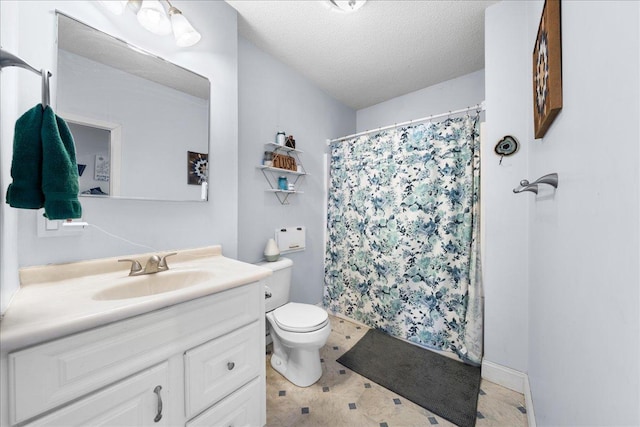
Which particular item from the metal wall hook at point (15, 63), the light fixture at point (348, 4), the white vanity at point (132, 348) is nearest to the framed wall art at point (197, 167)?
the white vanity at point (132, 348)

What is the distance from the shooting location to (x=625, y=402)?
1.32 feet

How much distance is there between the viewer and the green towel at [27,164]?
654 mm

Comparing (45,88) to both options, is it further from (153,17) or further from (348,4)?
(348,4)

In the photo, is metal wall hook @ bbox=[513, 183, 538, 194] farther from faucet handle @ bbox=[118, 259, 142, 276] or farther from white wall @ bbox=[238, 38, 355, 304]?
faucet handle @ bbox=[118, 259, 142, 276]

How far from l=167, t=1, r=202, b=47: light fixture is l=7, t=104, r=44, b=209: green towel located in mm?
889

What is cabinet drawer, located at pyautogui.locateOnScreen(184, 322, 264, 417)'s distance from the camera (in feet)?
2.89

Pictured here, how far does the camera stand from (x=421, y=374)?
1.61m

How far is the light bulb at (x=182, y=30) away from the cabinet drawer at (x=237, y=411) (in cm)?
→ 181

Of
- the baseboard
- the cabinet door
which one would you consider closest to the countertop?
the cabinet door

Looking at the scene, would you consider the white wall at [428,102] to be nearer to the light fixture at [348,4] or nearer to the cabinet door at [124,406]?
the light fixture at [348,4]

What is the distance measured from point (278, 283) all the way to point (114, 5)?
1799 mm

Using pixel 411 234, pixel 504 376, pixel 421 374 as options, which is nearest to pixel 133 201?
pixel 411 234

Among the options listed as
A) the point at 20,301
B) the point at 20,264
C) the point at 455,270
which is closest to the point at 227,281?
the point at 20,301

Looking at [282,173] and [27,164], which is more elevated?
[282,173]
